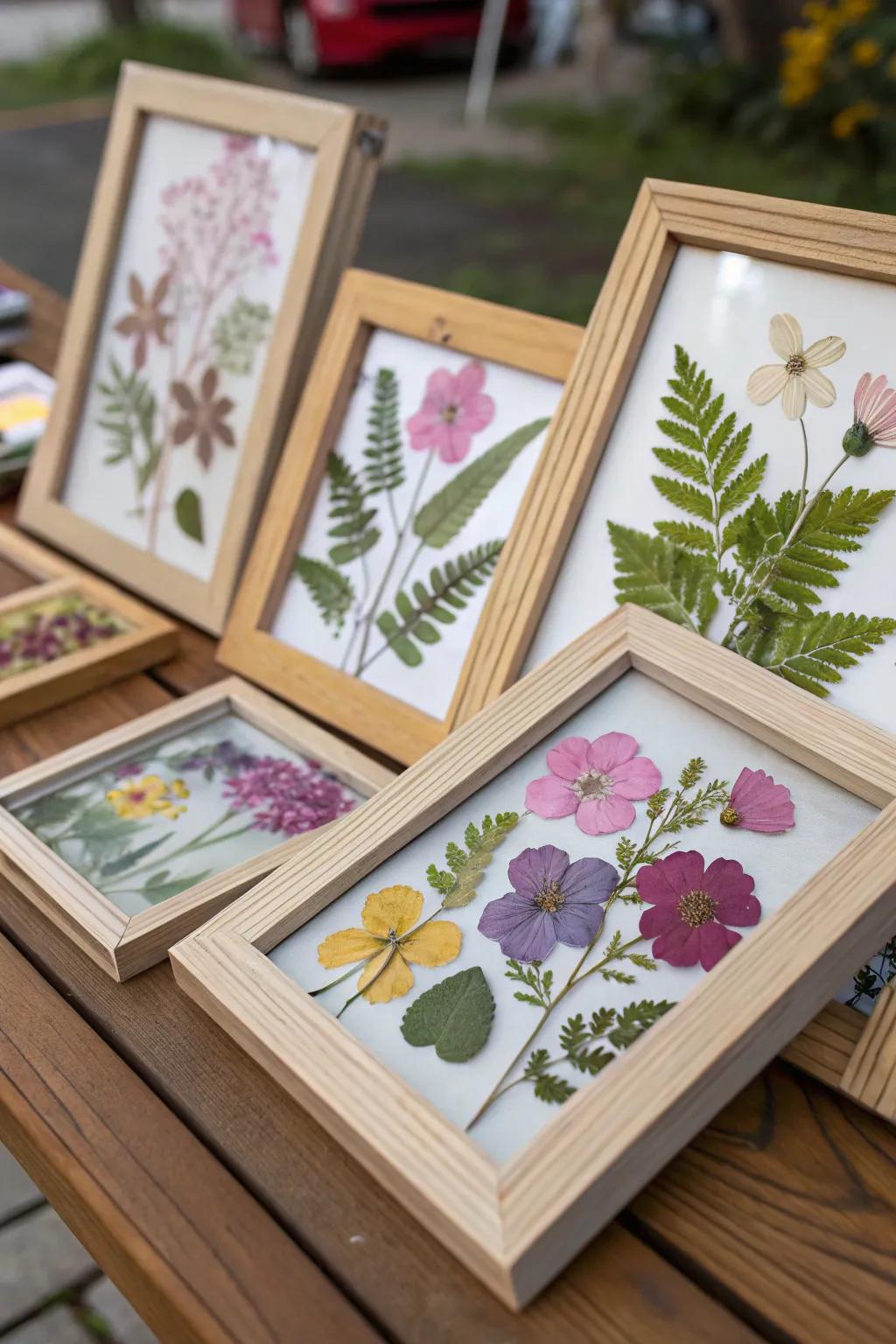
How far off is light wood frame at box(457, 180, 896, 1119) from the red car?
636 centimetres

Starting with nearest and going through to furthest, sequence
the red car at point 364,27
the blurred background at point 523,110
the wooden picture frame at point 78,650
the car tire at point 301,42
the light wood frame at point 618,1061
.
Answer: the light wood frame at point 618,1061, the wooden picture frame at point 78,650, the blurred background at point 523,110, the red car at point 364,27, the car tire at point 301,42

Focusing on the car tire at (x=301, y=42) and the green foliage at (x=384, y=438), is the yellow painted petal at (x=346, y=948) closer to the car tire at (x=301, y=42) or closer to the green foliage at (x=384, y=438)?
the green foliage at (x=384, y=438)

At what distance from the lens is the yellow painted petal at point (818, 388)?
743 millimetres

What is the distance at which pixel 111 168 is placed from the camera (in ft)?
4.03

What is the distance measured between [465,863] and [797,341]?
15.3 inches

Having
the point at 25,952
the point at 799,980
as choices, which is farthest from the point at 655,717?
the point at 25,952

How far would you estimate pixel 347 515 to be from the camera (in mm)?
A: 1013

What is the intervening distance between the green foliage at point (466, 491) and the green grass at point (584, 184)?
96.3 inches

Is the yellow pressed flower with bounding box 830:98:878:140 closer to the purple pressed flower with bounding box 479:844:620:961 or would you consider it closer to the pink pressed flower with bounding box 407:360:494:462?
A: the pink pressed flower with bounding box 407:360:494:462

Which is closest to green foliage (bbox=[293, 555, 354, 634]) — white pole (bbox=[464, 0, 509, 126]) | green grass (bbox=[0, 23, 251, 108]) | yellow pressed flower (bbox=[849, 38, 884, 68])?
yellow pressed flower (bbox=[849, 38, 884, 68])

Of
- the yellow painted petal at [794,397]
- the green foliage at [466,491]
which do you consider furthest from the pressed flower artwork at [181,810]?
the yellow painted petal at [794,397]

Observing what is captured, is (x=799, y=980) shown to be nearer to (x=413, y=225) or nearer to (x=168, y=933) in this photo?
(x=168, y=933)

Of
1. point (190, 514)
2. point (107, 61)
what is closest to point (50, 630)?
point (190, 514)

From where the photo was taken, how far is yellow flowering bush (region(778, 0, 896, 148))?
4445mm
